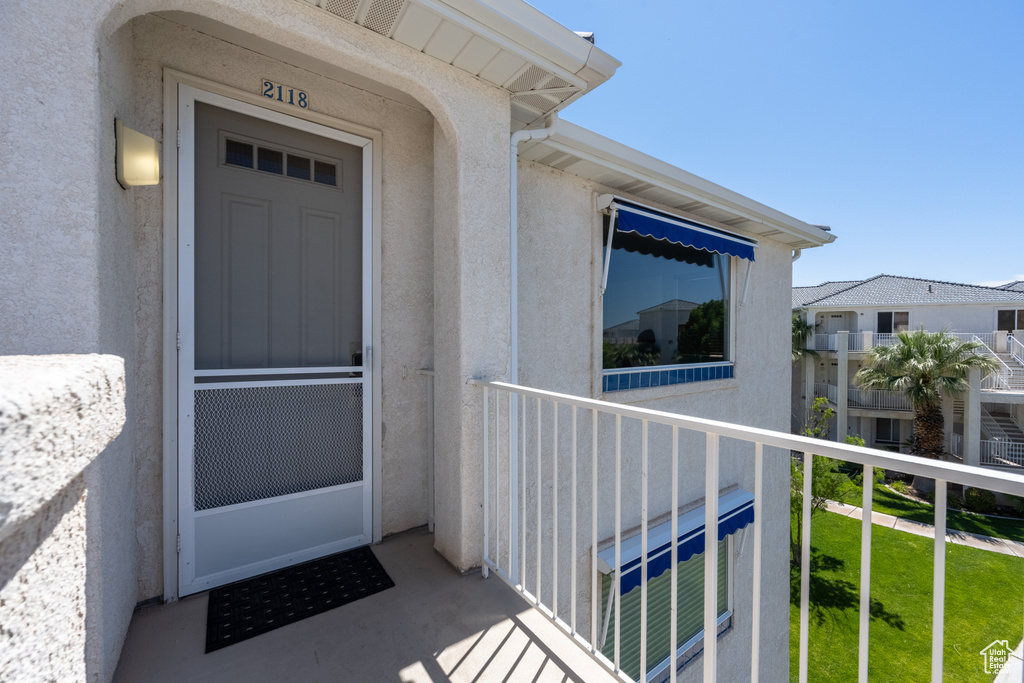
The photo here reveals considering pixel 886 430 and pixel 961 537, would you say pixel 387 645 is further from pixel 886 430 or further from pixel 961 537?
pixel 886 430

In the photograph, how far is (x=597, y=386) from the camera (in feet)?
13.4

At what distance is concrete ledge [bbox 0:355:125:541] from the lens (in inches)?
13.4

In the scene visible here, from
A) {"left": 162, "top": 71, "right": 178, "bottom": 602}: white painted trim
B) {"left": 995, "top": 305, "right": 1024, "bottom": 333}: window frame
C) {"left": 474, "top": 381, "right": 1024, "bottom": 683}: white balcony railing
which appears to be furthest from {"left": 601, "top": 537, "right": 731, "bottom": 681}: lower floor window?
{"left": 995, "top": 305, "right": 1024, "bottom": 333}: window frame

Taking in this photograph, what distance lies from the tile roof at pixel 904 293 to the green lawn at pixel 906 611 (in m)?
13.8

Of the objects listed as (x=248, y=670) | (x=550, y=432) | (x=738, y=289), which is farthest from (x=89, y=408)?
(x=738, y=289)

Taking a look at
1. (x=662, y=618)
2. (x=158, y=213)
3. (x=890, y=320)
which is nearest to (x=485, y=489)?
(x=158, y=213)

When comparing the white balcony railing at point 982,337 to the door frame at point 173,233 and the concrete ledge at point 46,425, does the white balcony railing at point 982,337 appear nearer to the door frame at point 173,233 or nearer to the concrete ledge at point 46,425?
the door frame at point 173,233

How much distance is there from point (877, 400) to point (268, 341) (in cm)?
2611

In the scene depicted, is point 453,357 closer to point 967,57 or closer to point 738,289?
point 738,289

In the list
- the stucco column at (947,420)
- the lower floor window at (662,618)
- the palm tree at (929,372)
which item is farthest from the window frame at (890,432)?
the lower floor window at (662,618)

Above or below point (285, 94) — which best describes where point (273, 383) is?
below

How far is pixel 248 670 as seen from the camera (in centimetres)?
180

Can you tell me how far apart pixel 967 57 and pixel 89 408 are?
22.6 meters

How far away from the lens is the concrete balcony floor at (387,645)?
178 cm
